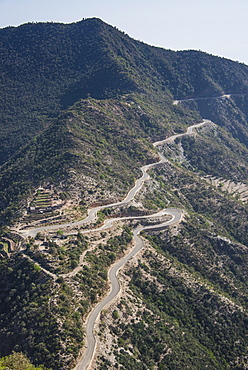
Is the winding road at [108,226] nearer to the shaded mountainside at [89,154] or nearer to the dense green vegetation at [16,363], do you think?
the shaded mountainside at [89,154]

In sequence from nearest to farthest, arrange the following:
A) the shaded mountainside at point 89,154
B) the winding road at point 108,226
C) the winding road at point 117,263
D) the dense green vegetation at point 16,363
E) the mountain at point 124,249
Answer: the dense green vegetation at point 16,363 → the winding road at point 117,263 → the winding road at point 108,226 → the mountain at point 124,249 → the shaded mountainside at point 89,154

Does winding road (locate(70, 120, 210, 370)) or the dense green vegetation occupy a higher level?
winding road (locate(70, 120, 210, 370))

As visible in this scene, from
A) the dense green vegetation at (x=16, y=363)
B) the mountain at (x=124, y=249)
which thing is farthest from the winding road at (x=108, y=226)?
the dense green vegetation at (x=16, y=363)

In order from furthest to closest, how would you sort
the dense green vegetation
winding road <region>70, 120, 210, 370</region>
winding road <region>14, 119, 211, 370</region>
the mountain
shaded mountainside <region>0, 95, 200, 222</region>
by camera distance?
shaded mountainside <region>0, 95, 200, 222</region> < the mountain < winding road <region>14, 119, 211, 370</region> < winding road <region>70, 120, 210, 370</region> < the dense green vegetation

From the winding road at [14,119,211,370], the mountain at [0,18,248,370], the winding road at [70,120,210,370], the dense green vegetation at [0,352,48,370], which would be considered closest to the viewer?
the dense green vegetation at [0,352,48,370]

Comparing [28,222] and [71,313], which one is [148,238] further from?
[71,313]

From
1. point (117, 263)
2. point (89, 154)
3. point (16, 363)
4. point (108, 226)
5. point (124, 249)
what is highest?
point (89, 154)

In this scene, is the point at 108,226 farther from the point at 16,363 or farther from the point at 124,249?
the point at 16,363

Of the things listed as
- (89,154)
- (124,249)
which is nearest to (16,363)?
(124,249)

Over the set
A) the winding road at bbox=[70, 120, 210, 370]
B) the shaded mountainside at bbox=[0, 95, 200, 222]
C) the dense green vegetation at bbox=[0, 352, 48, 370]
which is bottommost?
the dense green vegetation at bbox=[0, 352, 48, 370]

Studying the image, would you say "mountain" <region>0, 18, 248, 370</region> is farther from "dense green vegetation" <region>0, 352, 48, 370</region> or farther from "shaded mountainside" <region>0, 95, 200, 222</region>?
"dense green vegetation" <region>0, 352, 48, 370</region>

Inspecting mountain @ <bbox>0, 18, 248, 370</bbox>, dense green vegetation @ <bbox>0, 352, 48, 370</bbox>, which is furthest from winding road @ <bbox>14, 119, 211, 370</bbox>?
dense green vegetation @ <bbox>0, 352, 48, 370</bbox>

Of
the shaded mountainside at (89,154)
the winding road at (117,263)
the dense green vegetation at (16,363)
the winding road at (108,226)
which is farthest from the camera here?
the shaded mountainside at (89,154)
